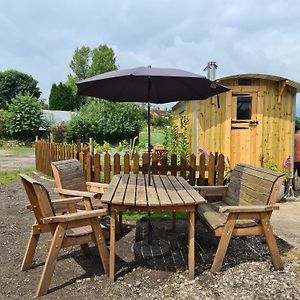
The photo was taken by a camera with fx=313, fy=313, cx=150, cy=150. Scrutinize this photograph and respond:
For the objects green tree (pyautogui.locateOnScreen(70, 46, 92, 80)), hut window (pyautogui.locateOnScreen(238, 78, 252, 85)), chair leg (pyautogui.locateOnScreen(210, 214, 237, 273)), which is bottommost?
chair leg (pyautogui.locateOnScreen(210, 214, 237, 273))

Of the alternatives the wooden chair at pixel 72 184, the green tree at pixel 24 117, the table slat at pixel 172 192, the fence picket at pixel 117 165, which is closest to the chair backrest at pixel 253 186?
the table slat at pixel 172 192

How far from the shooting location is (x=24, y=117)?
26.6 metres

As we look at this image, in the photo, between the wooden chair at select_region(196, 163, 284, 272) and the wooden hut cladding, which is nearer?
the wooden chair at select_region(196, 163, 284, 272)

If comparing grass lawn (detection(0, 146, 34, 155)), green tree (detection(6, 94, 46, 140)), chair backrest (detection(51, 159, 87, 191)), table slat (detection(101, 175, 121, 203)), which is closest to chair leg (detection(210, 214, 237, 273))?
table slat (detection(101, 175, 121, 203))

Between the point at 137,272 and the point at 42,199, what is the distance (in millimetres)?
1262

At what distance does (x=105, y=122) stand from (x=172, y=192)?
22834 millimetres

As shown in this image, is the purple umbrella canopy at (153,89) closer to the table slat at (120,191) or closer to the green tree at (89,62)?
the table slat at (120,191)

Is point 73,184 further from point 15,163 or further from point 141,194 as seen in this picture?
point 15,163

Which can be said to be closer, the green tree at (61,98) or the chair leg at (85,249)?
the chair leg at (85,249)

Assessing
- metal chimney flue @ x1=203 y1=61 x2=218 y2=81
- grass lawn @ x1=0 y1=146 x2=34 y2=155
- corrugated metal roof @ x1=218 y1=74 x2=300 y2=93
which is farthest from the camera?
grass lawn @ x1=0 y1=146 x2=34 y2=155

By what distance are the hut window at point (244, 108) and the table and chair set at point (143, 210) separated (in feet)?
12.9

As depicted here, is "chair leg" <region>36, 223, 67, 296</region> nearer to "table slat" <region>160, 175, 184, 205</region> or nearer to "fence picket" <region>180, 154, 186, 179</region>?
"table slat" <region>160, 175, 184, 205</region>

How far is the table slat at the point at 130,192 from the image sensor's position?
10.2 feet

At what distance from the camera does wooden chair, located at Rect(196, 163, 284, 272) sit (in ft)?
10.6
